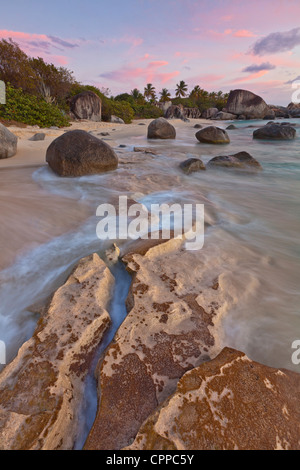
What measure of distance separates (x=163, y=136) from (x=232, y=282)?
12.0 metres

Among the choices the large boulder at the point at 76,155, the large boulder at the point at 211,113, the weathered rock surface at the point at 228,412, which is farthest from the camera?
the large boulder at the point at 211,113

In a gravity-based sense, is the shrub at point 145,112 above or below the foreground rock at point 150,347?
above

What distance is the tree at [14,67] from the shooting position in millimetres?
14492

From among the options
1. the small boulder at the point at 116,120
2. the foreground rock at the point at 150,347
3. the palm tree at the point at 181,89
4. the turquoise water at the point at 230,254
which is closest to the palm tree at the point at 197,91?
the palm tree at the point at 181,89

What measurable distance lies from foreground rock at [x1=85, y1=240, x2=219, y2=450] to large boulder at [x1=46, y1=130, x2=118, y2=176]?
11.2 ft

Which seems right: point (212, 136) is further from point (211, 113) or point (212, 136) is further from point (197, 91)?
point (197, 91)

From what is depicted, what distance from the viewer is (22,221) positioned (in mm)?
2861

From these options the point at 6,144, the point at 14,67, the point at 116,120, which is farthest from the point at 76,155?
the point at 116,120

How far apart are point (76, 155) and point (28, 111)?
33.0ft

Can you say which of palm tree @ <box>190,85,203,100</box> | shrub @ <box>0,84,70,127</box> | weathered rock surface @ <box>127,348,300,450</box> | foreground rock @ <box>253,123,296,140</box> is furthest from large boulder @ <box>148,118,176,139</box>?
palm tree @ <box>190,85,203,100</box>

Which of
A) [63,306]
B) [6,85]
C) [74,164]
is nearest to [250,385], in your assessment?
[63,306]

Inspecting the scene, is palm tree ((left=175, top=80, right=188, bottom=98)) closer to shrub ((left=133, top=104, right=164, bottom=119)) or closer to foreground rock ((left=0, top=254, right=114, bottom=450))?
shrub ((left=133, top=104, right=164, bottom=119))

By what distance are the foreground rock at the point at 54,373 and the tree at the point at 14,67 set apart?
18.8m

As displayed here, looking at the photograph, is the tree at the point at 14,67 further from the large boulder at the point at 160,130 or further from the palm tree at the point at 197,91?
the palm tree at the point at 197,91
